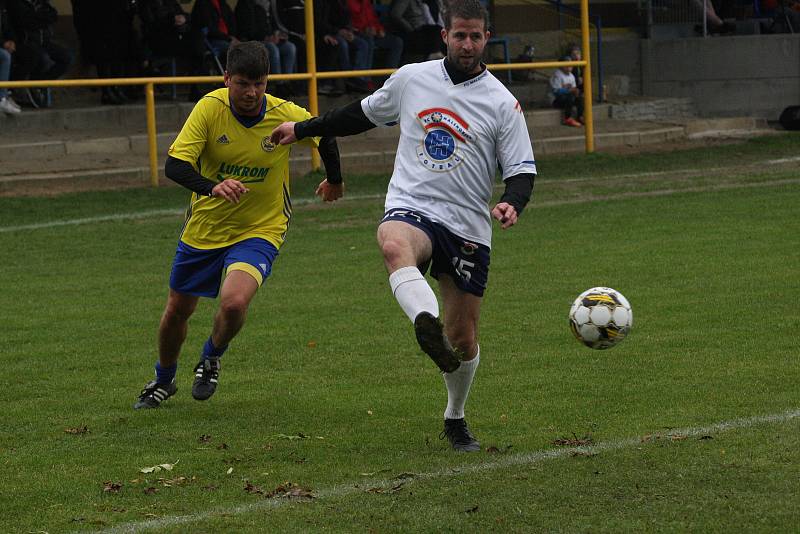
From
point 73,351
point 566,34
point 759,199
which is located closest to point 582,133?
point 566,34

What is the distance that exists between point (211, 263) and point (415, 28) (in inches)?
600

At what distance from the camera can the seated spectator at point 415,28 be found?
21.8 meters

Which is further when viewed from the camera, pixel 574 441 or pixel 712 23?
pixel 712 23

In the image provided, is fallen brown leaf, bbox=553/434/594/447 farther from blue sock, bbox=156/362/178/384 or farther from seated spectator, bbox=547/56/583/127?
seated spectator, bbox=547/56/583/127

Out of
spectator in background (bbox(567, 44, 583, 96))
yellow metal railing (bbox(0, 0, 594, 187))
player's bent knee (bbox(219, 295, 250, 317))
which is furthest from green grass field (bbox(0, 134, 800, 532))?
spectator in background (bbox(567, 44, 583, 96))

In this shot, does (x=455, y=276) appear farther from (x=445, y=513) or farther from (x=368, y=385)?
(x=368, y=385)

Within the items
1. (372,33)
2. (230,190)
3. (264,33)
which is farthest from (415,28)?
(230,190)

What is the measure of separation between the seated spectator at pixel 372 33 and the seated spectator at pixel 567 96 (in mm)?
2725

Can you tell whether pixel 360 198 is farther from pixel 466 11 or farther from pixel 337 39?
pixel 466 11

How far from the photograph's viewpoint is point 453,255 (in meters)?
5.97

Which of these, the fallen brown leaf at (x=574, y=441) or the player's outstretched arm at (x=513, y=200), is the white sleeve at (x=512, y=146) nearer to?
the player's outstretched arm at (x=513, y=200)

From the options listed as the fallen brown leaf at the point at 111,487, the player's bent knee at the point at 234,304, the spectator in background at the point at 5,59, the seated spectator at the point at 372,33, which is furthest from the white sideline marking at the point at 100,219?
the fallen brown leaf at the point at 111,487

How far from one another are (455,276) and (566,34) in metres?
19.9

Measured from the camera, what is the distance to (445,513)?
201 inches
